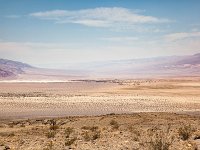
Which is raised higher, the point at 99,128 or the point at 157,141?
the point at 157,141

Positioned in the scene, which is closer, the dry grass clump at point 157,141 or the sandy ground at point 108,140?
the dry grass clump at point 157,141

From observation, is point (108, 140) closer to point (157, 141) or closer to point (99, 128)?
point (157, 141)

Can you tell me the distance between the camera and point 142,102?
3606 cm

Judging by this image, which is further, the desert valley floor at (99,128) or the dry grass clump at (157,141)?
the desert valley floor at (99,128)

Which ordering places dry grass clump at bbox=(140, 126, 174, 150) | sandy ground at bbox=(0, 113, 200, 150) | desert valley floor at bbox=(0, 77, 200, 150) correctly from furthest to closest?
desert valley floor at bbox=(0, 77, 200, 150), sandy ground at bbox=(0, 113, 200, 150), dry grass clump at bbox=(140, 126, 174, 150)

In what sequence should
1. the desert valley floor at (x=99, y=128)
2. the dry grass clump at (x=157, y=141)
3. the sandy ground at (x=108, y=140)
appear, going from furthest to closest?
the desert valley floor at (x=99, y=128)
the sandy ground at (x=108, y=140)
the dry grass clump at (x=157, y=141)

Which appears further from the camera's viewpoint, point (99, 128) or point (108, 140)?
point (99, 128)

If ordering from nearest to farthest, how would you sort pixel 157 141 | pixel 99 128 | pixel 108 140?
pixel 157 141, pixel 108 140, pixel 99 128

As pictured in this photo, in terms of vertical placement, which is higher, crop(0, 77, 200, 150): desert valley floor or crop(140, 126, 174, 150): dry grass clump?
crop(140, 126, 174, 150): dry grass clump

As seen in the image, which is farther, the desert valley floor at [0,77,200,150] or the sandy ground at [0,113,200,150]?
the desert valley floor at [0,77,200,150]

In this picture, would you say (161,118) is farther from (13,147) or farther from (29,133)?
(13,147)

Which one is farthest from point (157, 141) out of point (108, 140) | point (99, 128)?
point (99, 128)

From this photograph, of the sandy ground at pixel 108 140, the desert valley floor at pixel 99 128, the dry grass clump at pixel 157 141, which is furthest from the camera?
the desert valley floor at pixel 99 128

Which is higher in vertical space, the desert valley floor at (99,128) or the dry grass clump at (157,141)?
the dry grass clump at (157,141)
